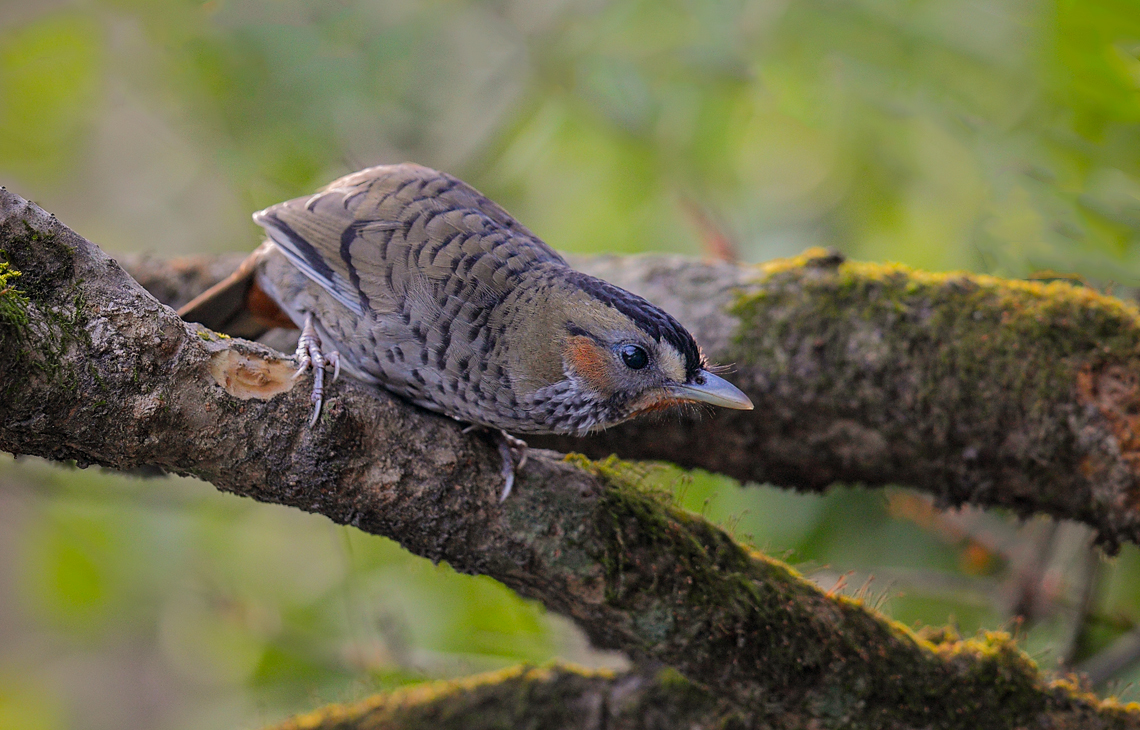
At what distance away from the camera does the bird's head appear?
2.23 metres

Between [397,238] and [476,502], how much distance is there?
0.88 metres

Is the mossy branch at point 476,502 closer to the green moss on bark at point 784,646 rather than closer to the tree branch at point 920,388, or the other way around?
the green moss on bark at point 784,646

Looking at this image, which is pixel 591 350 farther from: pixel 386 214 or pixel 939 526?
pixel 939 526

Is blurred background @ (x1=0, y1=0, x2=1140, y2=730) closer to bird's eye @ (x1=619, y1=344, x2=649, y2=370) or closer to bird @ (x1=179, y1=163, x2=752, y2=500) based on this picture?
bird @ (x1=179, y1=163, x2=752, y2=500)

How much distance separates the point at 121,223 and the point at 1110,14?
231 inches

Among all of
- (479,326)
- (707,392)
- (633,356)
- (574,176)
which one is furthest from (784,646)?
(574,176)

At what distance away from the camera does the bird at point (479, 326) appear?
7.34ft

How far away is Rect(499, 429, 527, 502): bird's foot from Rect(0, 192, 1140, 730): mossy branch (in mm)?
28

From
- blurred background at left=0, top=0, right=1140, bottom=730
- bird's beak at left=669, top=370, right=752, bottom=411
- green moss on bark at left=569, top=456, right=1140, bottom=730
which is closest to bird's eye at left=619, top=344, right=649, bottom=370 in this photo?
bird's beak at left=669, top=370, right=752, bottom=411

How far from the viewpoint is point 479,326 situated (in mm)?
2312

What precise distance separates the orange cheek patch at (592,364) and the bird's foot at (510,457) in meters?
0.27

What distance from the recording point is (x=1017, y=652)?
7.82 ft

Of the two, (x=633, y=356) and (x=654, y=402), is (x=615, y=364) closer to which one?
(x=633, y=356)

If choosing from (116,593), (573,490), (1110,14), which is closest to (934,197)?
(1110,14)
